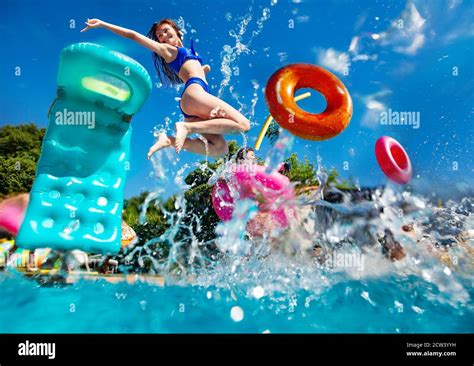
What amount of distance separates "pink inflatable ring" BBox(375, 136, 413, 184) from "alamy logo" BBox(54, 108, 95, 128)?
165 inches

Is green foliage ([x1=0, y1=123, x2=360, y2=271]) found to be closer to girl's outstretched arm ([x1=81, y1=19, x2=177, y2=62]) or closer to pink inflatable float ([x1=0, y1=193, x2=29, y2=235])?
pink inflatable float ([x1=0, y1=193, x2=29, y2=235])

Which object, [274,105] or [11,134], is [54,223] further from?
[11,134]

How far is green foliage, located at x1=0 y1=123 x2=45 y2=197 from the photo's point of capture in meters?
16.0

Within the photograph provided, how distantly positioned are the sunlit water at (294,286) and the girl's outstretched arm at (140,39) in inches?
33.8

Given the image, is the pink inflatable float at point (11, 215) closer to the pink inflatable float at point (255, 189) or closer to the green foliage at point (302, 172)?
the pink inflatable float at point (255, 189)

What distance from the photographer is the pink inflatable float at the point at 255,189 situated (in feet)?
15.5

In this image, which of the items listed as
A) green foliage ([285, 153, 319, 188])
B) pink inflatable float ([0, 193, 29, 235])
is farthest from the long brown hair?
green foliage ([285, 153, 319, 188])

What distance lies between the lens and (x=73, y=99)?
4812 millimetres

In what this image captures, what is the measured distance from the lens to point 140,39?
3879 mm

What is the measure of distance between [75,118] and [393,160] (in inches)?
177
